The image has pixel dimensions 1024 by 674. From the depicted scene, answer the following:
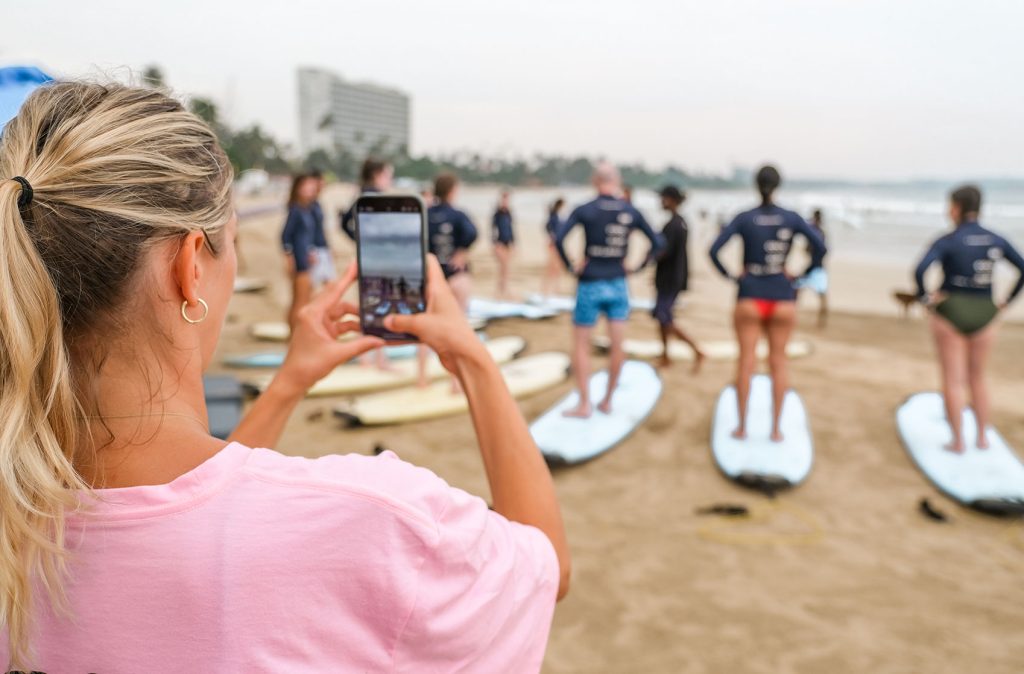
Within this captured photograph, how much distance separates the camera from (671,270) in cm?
753

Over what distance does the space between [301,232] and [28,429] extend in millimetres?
6686

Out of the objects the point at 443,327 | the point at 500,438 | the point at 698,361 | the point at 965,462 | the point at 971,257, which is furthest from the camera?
the point at 698,361

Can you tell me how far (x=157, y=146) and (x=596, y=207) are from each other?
16.8 feet

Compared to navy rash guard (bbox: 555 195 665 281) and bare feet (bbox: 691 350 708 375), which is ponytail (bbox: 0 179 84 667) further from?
bare feet (bbox: 691 350 708 375)

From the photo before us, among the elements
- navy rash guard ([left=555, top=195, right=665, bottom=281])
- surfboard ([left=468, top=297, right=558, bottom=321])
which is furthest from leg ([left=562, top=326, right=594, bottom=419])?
surfboard ([left=468, top=297, right=558, bottom=321])

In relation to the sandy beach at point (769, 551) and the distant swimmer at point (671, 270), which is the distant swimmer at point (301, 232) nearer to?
the sandy beach at point (769, 551)

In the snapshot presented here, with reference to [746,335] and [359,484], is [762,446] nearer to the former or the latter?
[746,335]

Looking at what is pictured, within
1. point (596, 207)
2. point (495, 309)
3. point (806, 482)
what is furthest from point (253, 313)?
point (806, 482)

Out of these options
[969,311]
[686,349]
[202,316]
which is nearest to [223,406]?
[202,316]

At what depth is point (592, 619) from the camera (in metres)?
3.39

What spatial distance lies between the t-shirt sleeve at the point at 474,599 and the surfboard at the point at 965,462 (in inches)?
194

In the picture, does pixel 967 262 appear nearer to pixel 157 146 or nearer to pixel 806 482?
pixel 806 482

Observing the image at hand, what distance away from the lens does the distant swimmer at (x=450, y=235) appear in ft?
20.4

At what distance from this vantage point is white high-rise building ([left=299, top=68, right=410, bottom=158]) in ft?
456
